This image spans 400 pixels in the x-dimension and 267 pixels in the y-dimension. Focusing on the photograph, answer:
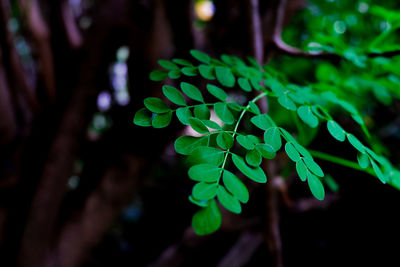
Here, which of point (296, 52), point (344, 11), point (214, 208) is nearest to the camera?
point (214, 208)

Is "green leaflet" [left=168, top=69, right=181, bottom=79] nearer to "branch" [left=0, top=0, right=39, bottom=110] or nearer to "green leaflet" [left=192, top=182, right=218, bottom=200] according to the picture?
"green leaflet" [left=192, top=182, right=218, bottom=200]

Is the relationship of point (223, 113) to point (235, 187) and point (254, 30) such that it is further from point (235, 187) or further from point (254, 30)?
point (254, 30)

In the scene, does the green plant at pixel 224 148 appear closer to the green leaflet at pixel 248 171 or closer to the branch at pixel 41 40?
the green leaflet at pixel 248 171

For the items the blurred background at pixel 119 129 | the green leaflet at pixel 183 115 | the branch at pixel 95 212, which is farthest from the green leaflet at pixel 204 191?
the branch at pixel 95 212

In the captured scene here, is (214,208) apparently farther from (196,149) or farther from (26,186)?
(26,186)

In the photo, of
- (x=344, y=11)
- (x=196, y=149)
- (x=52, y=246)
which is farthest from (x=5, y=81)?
(x=344, y=11)

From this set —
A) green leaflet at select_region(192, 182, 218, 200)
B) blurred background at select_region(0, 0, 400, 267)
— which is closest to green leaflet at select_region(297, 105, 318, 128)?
green leaflet at select_region(192, 182, 218, 200)
